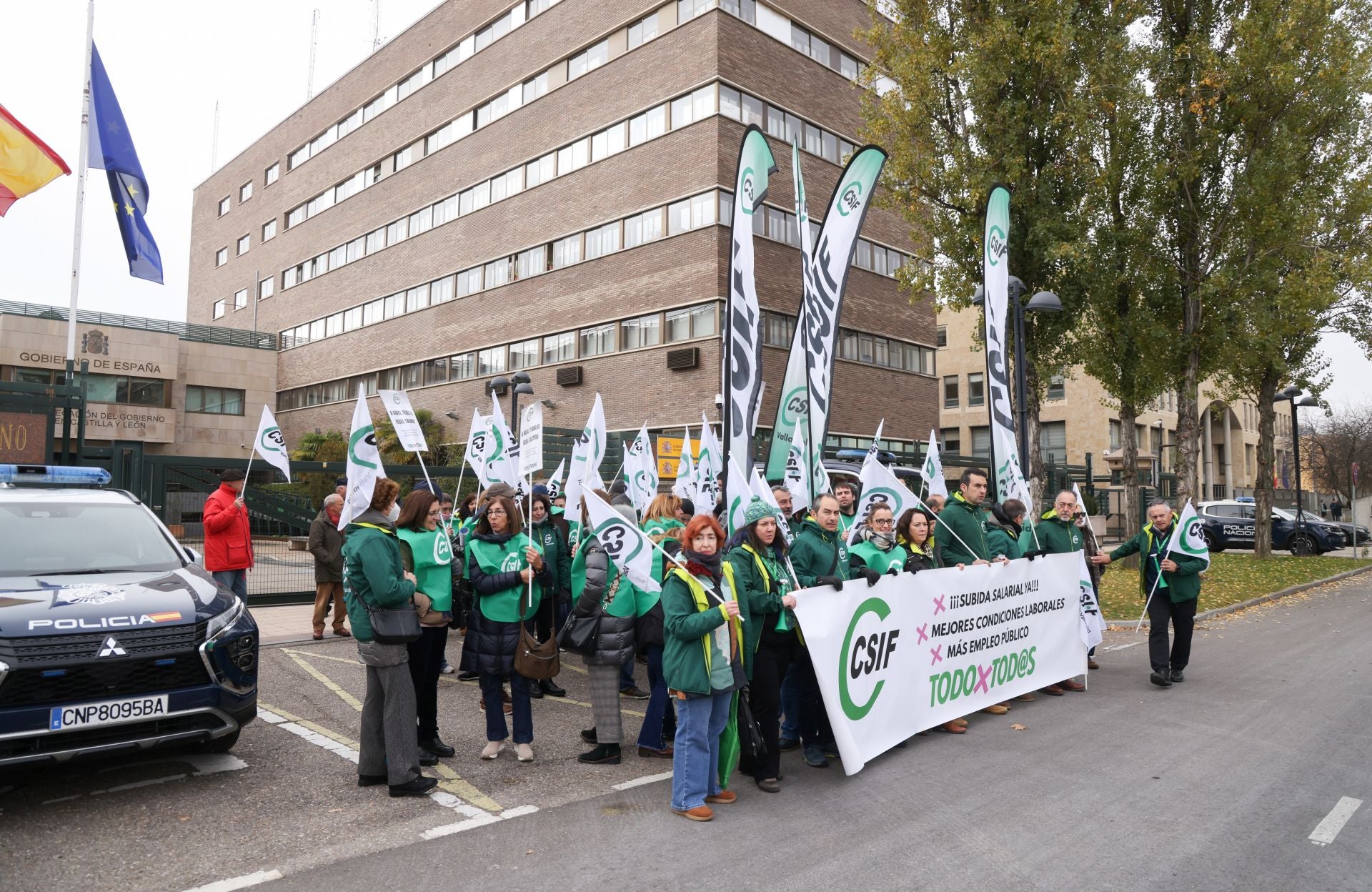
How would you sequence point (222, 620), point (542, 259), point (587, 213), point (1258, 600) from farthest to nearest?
point (542, 259) → point (587, 213) → point (1258, 600) → point (222, 620)

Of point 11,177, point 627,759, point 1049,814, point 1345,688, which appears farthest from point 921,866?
point 11,177

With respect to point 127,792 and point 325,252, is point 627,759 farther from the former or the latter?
point 325,252

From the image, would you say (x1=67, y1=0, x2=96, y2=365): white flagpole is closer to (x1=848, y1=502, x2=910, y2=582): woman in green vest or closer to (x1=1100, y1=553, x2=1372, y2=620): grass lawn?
(x1=848, y1=502, x2=910, y2=582): woman in green vest

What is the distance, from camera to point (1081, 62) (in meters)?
18.3

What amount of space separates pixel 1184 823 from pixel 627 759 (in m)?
3.41

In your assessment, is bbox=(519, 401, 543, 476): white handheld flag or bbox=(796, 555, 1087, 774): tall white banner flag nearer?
bbox=(796, 555, 1087, 774): tall white banner flag

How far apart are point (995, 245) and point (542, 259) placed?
2252cm

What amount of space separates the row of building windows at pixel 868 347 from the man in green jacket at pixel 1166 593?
18.3 metres

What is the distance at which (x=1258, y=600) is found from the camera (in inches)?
629

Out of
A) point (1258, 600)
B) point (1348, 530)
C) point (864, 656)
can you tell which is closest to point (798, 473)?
point (864, 656)

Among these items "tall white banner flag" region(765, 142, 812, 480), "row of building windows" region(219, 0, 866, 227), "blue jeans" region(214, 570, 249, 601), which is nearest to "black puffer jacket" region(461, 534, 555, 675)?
"tall white banner flag" region(765, 142, 812, 480)

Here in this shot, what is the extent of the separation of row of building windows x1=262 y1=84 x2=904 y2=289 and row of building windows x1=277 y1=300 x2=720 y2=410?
3.67m

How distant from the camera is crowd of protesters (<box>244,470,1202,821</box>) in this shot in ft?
17.0

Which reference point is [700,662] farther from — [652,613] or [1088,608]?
[1088,608]
